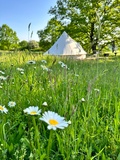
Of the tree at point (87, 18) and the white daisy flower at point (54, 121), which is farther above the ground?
the tree at point (87, 18)

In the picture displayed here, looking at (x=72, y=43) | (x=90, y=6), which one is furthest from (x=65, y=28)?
(x=72, y=43)

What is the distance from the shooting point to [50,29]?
24.5 m

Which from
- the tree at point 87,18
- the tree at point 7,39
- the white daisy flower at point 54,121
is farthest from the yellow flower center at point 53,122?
the tree at point 7,39

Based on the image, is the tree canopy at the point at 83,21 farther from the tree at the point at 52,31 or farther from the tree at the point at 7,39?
the tree at the point at 7,39

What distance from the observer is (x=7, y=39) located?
145ft

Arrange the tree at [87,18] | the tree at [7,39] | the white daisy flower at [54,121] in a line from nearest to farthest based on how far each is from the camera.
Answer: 1. the white daisy flower at [54,121]
2. the tree at [87,18]
3. the tree at [7,39]

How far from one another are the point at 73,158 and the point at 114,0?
25401 mm

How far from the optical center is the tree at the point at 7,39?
4297cm

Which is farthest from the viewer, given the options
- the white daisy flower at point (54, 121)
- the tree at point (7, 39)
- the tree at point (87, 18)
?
the tree at point (7, 39)

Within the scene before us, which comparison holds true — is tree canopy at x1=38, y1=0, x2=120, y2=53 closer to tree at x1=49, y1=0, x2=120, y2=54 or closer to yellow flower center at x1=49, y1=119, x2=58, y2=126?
tree at x1=49, y1=0, x2=120, y2=54

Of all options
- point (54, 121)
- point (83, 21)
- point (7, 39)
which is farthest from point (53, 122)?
point (7, 39)

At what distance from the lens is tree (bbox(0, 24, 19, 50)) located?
42969 millimetres

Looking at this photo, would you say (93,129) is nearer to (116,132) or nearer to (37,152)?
(116,132)

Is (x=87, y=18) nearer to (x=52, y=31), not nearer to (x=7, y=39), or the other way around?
(x=52, y=31)
